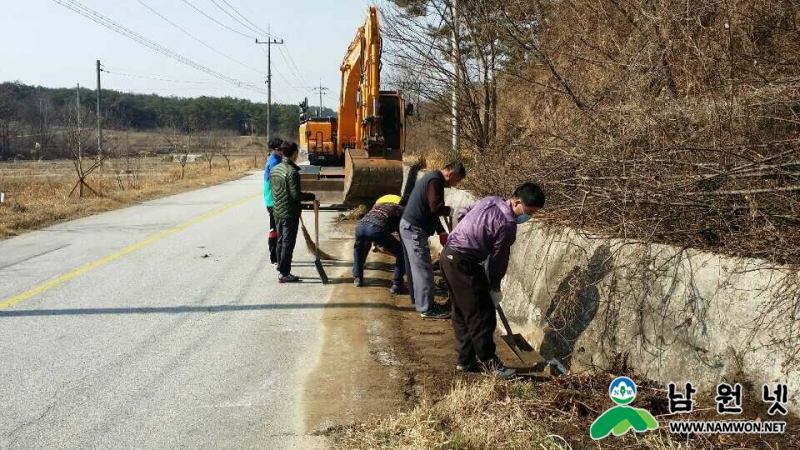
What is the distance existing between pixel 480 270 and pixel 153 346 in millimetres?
3005

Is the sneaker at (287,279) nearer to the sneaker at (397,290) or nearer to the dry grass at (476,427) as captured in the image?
the sneaker at (397,290)

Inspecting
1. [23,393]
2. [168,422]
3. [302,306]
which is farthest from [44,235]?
[168,422]

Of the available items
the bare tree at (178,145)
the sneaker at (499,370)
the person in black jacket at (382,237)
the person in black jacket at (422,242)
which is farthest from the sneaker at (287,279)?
the bare tree at (178,145)

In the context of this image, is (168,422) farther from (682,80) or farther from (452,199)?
(452,199)

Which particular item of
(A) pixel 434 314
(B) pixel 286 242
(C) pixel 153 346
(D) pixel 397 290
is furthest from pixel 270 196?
(C) pixel 153 346

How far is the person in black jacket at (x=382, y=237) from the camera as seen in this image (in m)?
8.21

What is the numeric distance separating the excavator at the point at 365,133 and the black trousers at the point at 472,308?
717 cm

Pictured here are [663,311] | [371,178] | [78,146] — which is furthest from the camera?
[78,146]

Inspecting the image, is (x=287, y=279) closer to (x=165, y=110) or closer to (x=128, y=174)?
(x=128, y=174)

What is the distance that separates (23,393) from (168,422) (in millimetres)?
1280

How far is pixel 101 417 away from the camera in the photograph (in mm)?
4367

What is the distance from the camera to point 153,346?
5.86 metres

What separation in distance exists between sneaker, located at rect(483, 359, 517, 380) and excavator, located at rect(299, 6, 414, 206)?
24.6ft

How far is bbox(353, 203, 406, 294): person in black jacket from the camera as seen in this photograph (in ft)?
26.9
